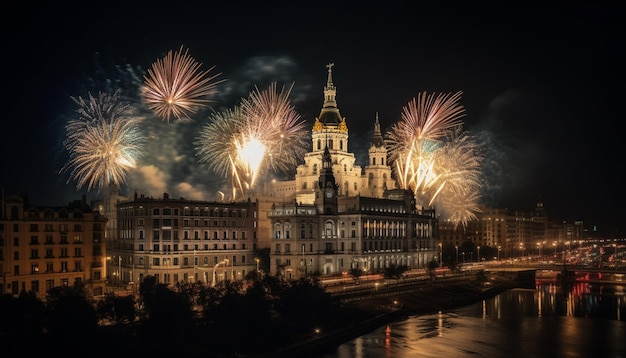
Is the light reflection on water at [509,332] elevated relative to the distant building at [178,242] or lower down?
lower down

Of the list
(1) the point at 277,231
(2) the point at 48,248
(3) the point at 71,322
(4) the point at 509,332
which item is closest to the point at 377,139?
(1) the point at 277,231

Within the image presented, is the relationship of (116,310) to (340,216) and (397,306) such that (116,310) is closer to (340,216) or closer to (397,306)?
(397,306)

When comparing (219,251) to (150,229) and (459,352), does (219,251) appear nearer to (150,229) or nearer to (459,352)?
(150,229)

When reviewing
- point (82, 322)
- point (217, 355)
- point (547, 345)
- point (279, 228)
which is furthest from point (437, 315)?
point (82, 322)

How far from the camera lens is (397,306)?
82.2 metres

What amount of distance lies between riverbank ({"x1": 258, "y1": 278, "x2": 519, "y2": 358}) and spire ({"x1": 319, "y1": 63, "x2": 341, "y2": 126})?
3937 centimetres

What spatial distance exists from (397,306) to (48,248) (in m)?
40.4

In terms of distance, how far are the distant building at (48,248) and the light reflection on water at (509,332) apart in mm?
30281

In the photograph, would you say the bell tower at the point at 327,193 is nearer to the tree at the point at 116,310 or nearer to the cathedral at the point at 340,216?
the cathedral at the point at 340,216

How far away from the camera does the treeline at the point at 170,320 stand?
4844 centimetres

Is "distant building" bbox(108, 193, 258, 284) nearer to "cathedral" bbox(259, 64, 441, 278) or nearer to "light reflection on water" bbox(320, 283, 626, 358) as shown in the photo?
"cathedral" bbox(259, 64, 441, 278)

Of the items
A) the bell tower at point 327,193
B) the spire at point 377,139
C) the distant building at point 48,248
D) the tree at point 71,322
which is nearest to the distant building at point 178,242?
the distant building at point 48,248

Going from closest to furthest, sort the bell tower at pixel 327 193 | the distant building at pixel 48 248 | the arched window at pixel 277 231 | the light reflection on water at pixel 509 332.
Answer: the light reflection on water at pixel 509 332 → the distant building at pixel 48 248 → the arched window at pixel 277 231 → the bell tower at pixel 327 193

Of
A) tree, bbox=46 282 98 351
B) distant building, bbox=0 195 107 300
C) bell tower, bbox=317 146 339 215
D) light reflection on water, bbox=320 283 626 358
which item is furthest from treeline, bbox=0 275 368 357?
bell tower, bbox=317 146 339 215
